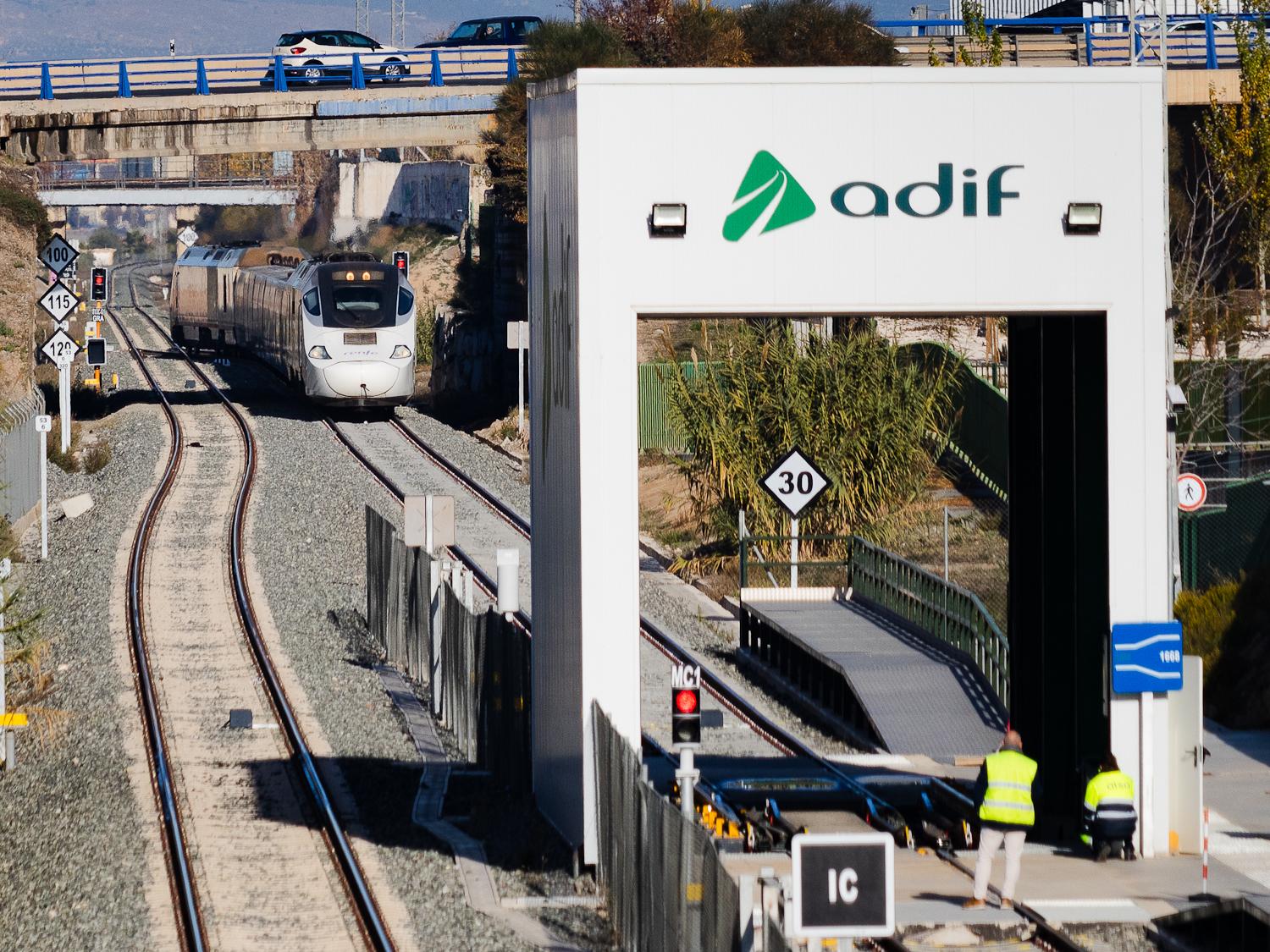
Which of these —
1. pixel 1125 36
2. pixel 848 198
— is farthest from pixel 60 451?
pixel 848 198

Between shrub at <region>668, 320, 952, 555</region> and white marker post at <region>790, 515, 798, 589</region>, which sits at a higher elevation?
shrub at <region>668, 320, 952, 555</region>

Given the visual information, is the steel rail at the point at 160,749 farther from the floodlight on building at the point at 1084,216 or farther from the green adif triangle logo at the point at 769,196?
the floodlight on building at the point at 1084,216

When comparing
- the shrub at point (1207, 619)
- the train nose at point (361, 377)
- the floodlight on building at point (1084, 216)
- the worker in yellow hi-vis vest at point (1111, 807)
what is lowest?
the worker in yellow hi-vis vest at point (1111, 807)

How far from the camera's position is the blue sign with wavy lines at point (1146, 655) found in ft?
45.7

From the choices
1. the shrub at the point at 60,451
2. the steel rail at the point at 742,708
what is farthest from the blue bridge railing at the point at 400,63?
the steel rail at the point at 742,708

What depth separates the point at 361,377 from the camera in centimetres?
4019

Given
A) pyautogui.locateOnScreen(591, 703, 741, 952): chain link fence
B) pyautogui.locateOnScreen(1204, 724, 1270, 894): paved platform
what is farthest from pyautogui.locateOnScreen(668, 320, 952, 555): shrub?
pyautogui.locateOnScreen(591, 703, 741, 952): chain link fence

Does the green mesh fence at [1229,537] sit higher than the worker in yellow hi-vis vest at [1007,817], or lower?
higher

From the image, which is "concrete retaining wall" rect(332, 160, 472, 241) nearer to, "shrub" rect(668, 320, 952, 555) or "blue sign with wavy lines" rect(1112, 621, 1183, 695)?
"shrub" rect(668, 320, 952, 555)

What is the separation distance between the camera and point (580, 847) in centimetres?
1446

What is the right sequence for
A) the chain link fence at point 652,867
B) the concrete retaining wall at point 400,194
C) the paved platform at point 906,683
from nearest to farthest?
1. the chain link fence at point 652,867
2. the paved platform at point 906,683
3. the concrete retaining wall at point 400,194

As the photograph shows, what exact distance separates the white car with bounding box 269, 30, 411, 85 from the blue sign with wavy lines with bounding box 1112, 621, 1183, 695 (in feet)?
118

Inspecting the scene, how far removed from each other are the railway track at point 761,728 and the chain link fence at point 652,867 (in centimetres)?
153

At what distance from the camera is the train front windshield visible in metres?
39.2
